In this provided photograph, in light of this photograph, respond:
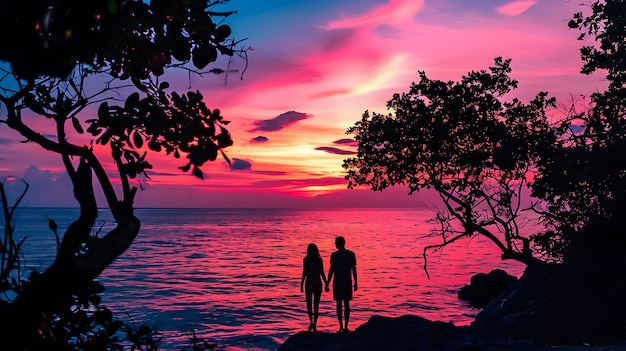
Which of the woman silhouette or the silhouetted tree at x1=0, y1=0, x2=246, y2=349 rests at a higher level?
the silhouetted tree at x1=0, y1=0, x2=246, y2=349

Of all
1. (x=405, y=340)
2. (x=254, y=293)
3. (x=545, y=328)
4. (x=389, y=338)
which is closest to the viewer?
(x=405, y=340)

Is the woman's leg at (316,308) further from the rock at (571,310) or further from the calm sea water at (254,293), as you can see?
the rock at (571,310)

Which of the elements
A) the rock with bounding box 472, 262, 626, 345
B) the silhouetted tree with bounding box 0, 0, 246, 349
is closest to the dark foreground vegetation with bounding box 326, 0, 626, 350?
the rock with bounding box 472, 262, 626, 345

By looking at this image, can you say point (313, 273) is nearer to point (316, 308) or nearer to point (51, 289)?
point (316, 308)

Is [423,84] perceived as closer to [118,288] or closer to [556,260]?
[556,260]

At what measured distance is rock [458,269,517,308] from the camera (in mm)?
28656

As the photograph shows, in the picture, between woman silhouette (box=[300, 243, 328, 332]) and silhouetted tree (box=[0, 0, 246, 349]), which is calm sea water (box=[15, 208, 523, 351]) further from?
silhouetted tree (box=[0, 0, 246, 349])

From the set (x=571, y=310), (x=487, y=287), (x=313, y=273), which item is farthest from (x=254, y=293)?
(x=571, y=310)

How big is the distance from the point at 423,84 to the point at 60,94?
1270cm

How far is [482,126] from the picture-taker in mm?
14984

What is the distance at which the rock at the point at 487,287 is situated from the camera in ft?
94.0

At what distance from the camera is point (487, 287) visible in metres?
29.3

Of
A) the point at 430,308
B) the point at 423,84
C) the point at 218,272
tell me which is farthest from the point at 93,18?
the point at 218,272

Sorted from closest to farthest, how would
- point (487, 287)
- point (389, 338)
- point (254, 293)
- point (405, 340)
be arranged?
point (405, 340) < point (389, 338) < point (487, 287) < point (254, 293)
